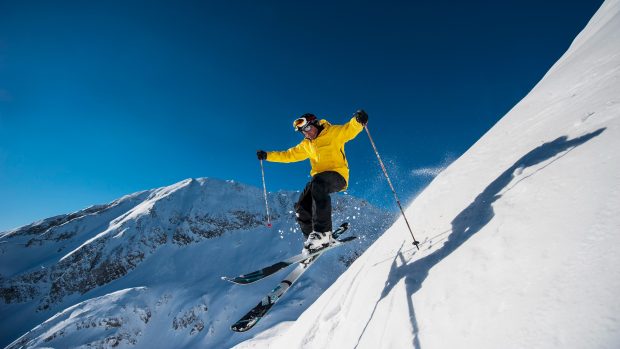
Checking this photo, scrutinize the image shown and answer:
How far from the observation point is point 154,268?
66.2 metres

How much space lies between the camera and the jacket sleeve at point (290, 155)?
6777 millimetres

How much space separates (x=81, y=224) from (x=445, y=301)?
10339 centimetres

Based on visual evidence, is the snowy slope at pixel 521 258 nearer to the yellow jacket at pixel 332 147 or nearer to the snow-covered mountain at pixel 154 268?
the yellow jacket at pixel 332 147

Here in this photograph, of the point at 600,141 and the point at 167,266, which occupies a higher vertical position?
the point at 600,141

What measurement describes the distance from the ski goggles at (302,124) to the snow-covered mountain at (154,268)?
44.0 m

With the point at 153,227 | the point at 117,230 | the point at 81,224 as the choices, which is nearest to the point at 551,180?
the point at 153,227

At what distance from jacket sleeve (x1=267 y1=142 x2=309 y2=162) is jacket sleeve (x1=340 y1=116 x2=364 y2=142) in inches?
43.0

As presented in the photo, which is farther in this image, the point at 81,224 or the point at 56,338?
the point at 81,224

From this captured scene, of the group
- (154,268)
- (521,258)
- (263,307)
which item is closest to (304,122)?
(263,307)

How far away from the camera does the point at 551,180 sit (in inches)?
102

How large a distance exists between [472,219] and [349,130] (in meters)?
3.15

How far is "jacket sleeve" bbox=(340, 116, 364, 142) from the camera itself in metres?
5.80

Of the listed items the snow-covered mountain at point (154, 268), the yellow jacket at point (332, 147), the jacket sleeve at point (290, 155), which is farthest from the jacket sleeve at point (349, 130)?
the snow-covered mountain at point (154, 268)

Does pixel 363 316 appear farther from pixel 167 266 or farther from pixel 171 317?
pixel 167 266
